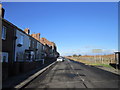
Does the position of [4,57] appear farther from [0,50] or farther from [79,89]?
[79,89]

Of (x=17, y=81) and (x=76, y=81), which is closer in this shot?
(x=17, y=81)

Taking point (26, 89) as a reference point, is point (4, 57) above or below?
above

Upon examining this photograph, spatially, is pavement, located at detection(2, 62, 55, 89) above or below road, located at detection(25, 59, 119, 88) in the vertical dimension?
above

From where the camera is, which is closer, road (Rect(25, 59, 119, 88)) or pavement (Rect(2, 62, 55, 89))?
pavement (Rect(2, 62, 55, 89))

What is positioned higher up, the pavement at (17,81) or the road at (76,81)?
the pavement at (17,81)

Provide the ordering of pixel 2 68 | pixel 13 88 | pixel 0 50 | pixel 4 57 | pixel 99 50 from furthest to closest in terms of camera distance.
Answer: pixel 99 50, pixel 4 57, pixel 0 50, pixel 2 68, pixel 13 88

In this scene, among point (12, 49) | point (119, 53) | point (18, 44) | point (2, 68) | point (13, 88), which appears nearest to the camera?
point (13, 88)

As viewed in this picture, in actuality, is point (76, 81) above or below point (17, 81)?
below

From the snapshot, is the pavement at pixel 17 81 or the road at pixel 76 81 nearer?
the pavement at pixel 17 81

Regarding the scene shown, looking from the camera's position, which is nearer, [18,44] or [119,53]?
[18,44]

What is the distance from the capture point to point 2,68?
11.8 metres

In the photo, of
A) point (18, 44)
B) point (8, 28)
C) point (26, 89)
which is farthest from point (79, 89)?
point (18, 44)

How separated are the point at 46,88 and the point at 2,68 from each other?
4199 mm

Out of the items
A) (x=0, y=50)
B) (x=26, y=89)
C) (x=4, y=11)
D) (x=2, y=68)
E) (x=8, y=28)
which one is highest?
(x=4, y=11)
